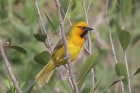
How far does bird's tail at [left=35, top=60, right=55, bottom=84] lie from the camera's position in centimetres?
318

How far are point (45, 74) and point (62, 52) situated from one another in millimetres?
219

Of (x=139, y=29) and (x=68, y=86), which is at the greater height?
(x=68, y=86)

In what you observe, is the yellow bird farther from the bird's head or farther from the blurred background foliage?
the blurred background foliage

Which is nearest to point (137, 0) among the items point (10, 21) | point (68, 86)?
point (10, 21)

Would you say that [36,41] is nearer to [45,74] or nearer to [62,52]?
[62,52]

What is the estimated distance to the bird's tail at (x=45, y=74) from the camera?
318cm

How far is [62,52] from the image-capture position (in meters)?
3.36

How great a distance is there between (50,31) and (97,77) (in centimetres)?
68

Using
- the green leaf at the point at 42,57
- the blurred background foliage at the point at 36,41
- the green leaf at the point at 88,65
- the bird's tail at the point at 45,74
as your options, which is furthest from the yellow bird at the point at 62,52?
the blurred background foliage at the point at 36,41

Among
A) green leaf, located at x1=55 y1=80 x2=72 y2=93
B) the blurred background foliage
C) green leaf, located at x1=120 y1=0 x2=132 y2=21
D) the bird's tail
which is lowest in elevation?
the blurred background foliage

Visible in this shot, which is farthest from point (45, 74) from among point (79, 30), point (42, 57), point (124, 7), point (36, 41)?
point (36, 41)

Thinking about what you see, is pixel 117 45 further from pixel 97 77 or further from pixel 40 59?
pixel 40 59

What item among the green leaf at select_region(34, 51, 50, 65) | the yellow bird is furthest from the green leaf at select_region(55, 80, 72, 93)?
the yellow bird

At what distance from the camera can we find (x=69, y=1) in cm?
299
